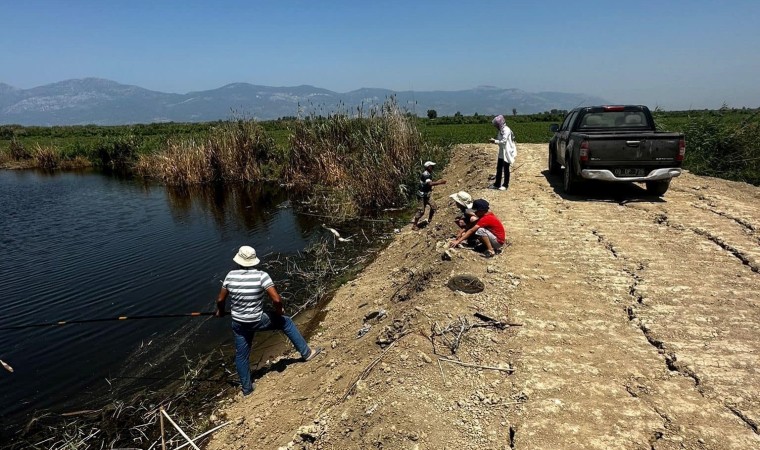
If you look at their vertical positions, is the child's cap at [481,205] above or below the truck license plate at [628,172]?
below

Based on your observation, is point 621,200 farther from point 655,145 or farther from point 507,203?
point 507,203

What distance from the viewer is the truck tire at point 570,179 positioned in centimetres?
991

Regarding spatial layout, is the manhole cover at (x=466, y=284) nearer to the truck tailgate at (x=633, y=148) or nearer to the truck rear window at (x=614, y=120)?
the truck tailgate at (x=633, y=148)

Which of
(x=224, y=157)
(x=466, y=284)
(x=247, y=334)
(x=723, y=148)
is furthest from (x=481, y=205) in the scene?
(x=224, y=157)

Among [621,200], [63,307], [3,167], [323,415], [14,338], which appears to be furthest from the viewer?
[3,167]

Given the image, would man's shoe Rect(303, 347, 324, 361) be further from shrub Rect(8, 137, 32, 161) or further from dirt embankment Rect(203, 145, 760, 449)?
shrub Rect(8, 137, 32, 161)

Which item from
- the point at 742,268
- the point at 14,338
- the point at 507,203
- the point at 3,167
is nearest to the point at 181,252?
the point at 14,338

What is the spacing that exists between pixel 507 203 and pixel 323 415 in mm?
7162

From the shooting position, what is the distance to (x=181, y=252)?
11.9 m

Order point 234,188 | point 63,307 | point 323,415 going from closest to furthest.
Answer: point 323,415 → point 63,307 → point 234,188

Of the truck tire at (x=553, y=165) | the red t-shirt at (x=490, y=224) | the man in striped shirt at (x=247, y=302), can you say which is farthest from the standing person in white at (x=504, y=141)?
the man in striped shirt at (x=247, y=302)

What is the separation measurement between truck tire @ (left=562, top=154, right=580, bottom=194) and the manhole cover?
212 inches

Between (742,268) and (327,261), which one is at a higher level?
(742,268)

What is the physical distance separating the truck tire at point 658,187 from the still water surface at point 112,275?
894 centimetres
